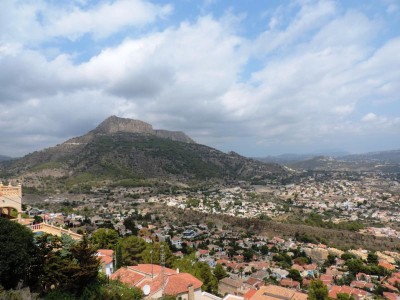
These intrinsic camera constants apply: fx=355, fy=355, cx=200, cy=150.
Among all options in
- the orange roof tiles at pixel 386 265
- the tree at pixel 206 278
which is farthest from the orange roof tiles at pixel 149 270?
the orange roof tiles at pixel 386 265

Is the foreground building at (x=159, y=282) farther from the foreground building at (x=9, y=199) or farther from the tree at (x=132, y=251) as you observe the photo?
the foreground building at (x=9, y=199)

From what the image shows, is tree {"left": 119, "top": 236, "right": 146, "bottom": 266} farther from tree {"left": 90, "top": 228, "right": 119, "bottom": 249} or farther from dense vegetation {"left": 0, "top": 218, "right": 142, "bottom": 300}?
dense vegetation {"left": 0, "top": 218, "right": 142, "bottom": 300}

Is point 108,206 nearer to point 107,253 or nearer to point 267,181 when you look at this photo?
point 107,253

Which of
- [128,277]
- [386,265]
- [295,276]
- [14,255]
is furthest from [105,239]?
[386,265]

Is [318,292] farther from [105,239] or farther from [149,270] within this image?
[105,239]

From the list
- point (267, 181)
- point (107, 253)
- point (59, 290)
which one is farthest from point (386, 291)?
point (267, 181)

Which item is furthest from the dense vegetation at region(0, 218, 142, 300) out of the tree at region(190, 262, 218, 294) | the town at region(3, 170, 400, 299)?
the tree at region(190, 262, 218, 294)
